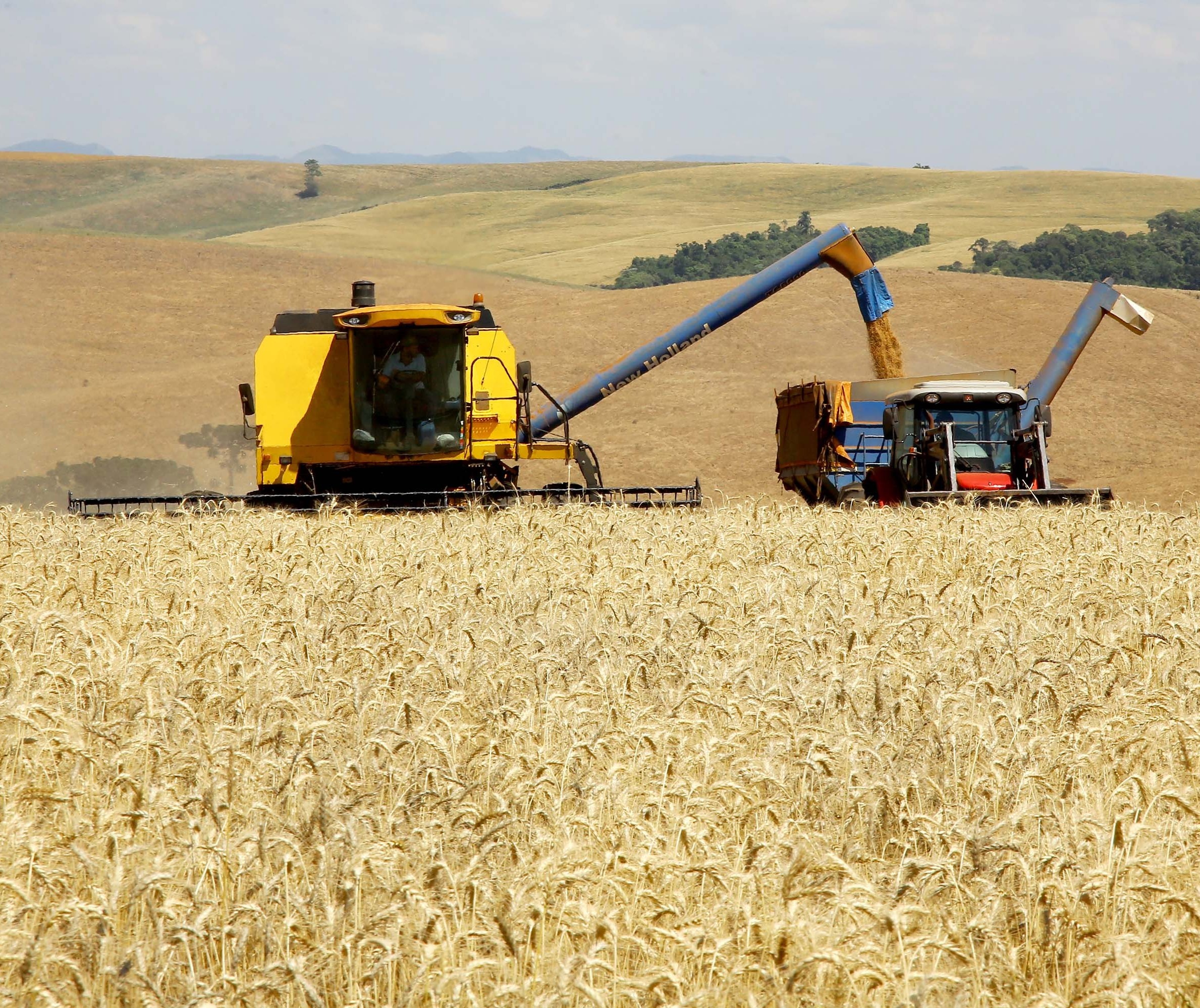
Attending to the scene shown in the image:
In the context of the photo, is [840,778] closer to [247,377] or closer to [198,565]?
[198,565]

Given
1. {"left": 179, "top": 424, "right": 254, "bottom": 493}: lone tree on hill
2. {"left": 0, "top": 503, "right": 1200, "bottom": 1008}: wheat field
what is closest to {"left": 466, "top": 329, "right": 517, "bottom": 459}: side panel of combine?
{"left": 0, "top": 503, "right": 1200, "bottom": 1008}: wheat field

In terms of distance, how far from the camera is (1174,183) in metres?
91.6

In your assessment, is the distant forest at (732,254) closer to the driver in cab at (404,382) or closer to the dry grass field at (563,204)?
the dry grass field at (563,204)

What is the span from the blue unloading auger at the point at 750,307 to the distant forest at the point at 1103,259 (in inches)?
1524

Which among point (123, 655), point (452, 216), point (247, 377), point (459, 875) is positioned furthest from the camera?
point (452, 216)

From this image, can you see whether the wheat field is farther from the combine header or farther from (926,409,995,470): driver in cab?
(926,409,995,470): driver in cab

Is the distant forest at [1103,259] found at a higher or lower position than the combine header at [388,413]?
higher

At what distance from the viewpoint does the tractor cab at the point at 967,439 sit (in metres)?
14.5

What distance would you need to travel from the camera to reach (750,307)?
17219 mm

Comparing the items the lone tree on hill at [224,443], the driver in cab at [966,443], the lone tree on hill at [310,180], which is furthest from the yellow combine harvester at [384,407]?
the lone tree on hill at [310,180]

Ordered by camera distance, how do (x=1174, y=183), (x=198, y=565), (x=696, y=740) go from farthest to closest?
(x=1174, y=183)
(x=198, y=565)
(x=696, y=740)

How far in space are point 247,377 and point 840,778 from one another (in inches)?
1250

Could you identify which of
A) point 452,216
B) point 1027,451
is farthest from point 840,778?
point 452,216

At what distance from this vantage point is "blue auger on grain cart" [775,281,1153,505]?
14352mm
